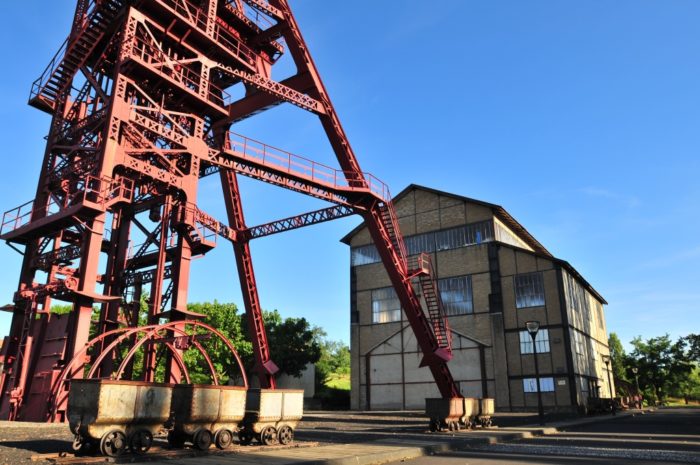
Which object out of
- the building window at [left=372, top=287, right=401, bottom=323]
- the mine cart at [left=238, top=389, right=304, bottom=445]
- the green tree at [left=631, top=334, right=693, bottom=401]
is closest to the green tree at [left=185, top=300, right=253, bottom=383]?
the building window at [left=372, top=287, right=401, bottom=323]

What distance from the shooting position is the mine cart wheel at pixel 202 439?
1010 cm

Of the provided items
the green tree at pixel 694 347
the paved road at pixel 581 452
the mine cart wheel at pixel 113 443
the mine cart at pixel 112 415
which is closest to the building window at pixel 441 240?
the paved road at pixel 581 452

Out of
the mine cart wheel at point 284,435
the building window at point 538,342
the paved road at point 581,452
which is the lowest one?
the paved road at point 581,452

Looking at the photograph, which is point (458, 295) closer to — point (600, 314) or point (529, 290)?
point (529, 290)

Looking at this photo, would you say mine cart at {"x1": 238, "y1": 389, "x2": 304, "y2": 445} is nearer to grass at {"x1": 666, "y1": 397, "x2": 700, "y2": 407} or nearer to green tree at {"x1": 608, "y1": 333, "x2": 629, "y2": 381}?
green tree at {"x1": 608, "y1": 333, "x2": 629, "y2": 381}

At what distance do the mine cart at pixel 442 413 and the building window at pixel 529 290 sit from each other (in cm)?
2101

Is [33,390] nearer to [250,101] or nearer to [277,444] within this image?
[277,444]

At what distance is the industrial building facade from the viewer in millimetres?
35156

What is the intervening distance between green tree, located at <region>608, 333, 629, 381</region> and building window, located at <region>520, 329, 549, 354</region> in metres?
34.5

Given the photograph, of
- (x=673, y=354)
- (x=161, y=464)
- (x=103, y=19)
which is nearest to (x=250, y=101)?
(x=103, y=19)

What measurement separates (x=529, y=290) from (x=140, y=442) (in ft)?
105

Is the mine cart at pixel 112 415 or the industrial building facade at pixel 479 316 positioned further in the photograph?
the industrial building facade at pixel 479 316

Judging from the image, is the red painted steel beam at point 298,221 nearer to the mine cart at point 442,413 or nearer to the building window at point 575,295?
the mine cart at point 442,413

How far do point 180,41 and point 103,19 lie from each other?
296 centimetres
